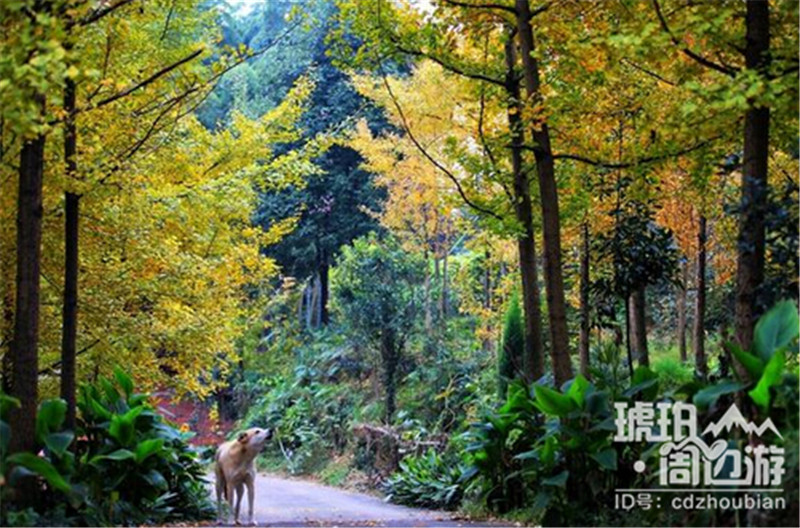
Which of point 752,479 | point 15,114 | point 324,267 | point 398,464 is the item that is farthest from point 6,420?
point 324,267

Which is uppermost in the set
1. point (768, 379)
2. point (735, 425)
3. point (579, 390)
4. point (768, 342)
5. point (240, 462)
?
point (768, 342)

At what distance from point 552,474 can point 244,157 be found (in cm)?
672

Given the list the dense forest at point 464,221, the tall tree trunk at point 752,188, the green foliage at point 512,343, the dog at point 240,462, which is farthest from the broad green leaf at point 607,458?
the green foliage at point 512,343

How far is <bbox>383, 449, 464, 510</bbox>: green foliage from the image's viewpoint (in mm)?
11188

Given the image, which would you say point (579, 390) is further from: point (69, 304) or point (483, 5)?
point (69, 304)

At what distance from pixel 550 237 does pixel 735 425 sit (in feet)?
9.26

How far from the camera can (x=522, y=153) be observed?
10.4m

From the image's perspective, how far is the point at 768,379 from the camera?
5098mm

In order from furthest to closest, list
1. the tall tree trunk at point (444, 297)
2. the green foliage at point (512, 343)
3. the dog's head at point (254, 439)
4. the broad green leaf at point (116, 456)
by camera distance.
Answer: the tall tree trunk at point (444, 297), the green foliage at point (512, 343), the dog's head at point (254, 439), the broad green leaf at point (116, 456)

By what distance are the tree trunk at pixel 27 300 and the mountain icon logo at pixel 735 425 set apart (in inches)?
182

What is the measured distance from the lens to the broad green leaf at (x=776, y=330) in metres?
5.32

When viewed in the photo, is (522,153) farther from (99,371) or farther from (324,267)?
(324,267)

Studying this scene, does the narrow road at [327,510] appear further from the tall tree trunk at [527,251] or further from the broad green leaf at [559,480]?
the tall tree trunk at [527,251]

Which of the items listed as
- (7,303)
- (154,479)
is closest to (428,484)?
(154,479)
